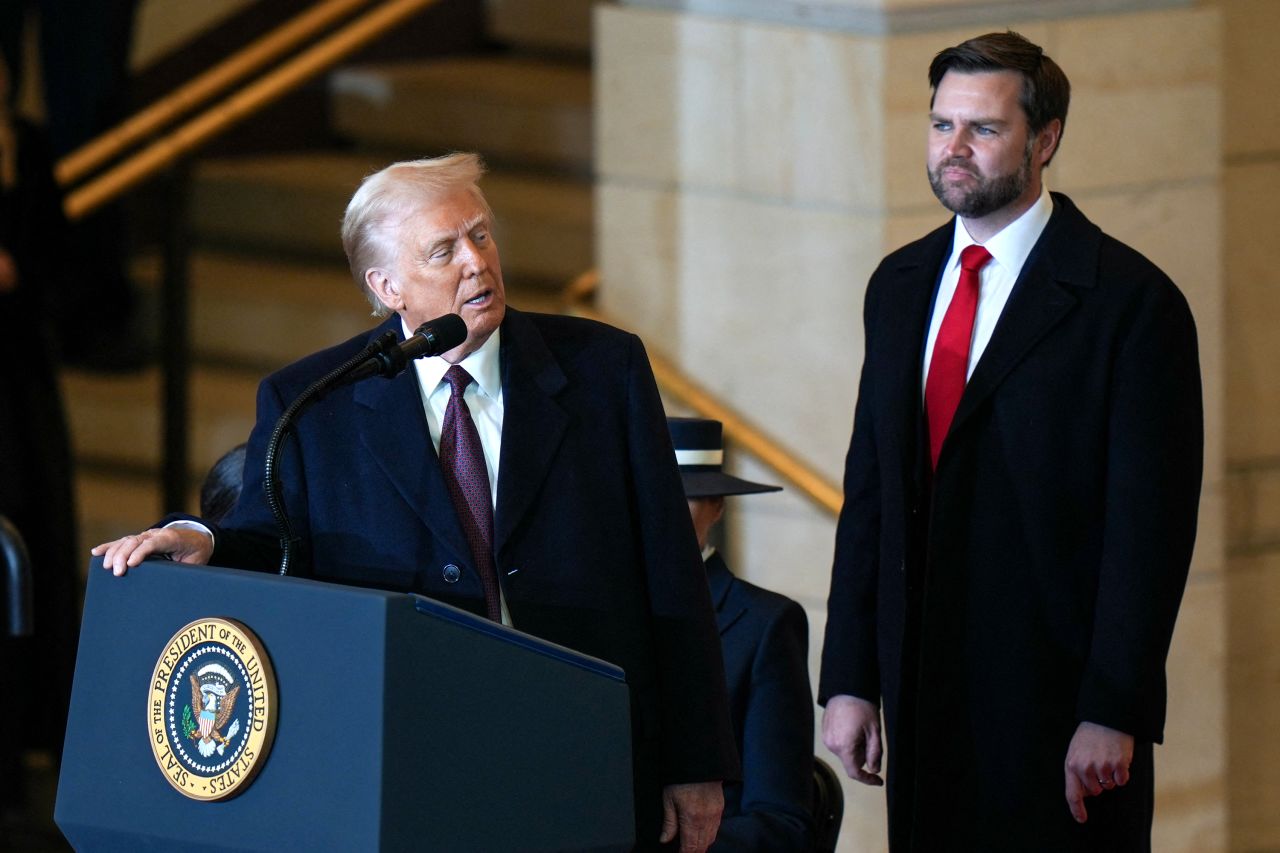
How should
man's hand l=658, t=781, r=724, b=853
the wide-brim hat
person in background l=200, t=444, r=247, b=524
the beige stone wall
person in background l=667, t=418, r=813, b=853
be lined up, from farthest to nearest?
1. the beige stone wall
2. person in background l=200, t=444, r=247, b=524
3. the wide-brim hat
4. person in background l=667, t=418, r=813, b=853
5. man's hand l=658, t=781, r=724, b=853

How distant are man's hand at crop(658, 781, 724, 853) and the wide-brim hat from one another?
0.85 metres

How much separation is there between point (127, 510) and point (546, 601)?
13.3 feet

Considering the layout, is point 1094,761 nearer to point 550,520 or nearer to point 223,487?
point 550,520

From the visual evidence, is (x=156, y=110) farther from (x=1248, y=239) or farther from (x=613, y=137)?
(x=1248, y=239)

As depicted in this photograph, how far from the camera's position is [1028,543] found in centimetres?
310

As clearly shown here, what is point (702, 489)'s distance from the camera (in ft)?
11.6

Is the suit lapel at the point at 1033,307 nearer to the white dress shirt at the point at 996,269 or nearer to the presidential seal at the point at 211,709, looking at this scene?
the white dress shirt at the point at 996,269

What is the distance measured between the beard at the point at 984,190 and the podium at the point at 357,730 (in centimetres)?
95

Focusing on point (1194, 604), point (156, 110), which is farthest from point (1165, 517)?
point (156, 110)

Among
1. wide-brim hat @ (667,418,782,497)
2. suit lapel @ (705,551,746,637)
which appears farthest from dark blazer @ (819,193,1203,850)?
wide-brim hat @ (667,418,782,497)

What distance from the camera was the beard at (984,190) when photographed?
3029 mm

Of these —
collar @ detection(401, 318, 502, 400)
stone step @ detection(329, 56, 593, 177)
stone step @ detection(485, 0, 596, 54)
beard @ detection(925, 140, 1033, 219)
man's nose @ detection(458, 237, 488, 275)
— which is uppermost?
stone step @ detection(485, 0, 596, 54)

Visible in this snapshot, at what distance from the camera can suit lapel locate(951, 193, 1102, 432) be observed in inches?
120

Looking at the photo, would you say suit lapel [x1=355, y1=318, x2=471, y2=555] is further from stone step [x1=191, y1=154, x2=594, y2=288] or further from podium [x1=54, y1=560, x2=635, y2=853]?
stone step [x1=191, y1=154, x2=594, y2=288]
